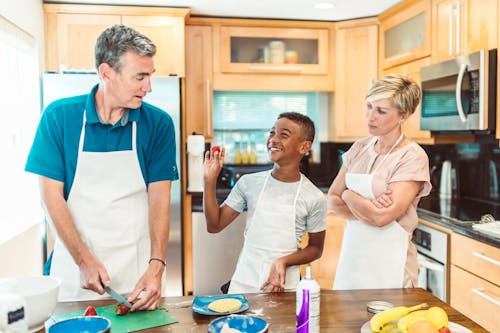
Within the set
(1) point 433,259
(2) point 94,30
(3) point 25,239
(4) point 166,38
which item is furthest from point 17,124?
(1) point 433,259

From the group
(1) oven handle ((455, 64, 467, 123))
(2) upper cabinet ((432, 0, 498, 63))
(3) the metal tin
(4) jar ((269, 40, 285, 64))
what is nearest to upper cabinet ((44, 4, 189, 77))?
(4) jar ((269, 40, 285, 64))

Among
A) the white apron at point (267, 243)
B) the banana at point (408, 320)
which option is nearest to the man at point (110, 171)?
the white apron at point (267, 243)

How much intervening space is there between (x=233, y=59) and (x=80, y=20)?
3.67ft

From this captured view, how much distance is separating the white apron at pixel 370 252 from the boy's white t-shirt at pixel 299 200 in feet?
0.49

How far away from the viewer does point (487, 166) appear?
121 inches

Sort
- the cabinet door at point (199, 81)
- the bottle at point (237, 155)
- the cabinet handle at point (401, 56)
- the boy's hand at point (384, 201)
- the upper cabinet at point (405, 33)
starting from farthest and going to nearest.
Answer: the bottle at point (237, 155)
the cabinet door at point (199, 81)
the cabinet handle at point (401, 56)
the upper cabinet at point (405, 33)
the boy's hand at point (384, 201)

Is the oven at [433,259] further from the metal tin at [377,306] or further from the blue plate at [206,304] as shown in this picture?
the blue plate at [206,304]

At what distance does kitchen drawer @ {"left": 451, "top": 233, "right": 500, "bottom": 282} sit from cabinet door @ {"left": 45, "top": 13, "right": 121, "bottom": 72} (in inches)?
98.2

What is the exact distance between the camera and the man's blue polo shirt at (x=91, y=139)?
152 cm

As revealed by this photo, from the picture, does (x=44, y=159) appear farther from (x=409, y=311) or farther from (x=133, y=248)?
(x=409, y=311)

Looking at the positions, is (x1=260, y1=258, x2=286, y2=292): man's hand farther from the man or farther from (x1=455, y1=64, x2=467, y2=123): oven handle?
(x1=455, y1=64, x2=467, y2=123): oven handle

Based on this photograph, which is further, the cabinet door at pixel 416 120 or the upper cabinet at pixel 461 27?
the cabinet door at pixel 416 120

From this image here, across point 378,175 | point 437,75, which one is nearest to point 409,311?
point 378,175

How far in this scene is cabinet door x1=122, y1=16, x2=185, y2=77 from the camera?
3496 mm
